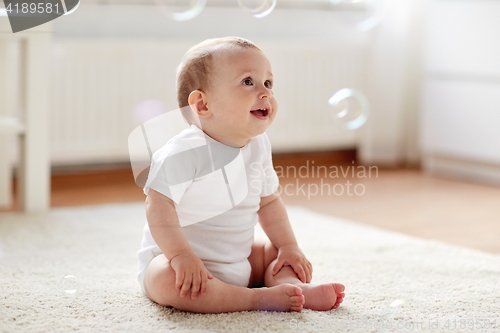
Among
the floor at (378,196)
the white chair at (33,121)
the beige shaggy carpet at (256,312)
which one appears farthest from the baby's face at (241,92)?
the white chair at (33,121)

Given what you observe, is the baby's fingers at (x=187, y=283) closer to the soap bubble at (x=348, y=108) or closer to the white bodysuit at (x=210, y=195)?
the white bodysuit at (x=210, y=195)

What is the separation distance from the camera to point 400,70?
107 inches

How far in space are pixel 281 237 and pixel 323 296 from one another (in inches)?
5.7

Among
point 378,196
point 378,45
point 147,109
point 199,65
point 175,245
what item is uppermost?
point 199,65

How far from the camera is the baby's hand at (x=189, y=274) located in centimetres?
84

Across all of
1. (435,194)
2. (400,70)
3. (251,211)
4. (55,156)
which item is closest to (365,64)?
(400,70)

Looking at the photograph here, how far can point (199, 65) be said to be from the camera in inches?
36.9

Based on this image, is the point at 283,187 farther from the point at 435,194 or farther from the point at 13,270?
the point at 13,270

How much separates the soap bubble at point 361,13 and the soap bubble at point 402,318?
2.02 m

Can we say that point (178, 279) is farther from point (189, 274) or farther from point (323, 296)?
point (323, 296)

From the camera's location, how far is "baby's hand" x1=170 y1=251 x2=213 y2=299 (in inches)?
33.1

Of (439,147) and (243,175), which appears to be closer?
(243,175)

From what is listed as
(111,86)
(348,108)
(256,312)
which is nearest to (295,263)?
Result: (256,312)

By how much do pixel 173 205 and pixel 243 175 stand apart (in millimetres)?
130
